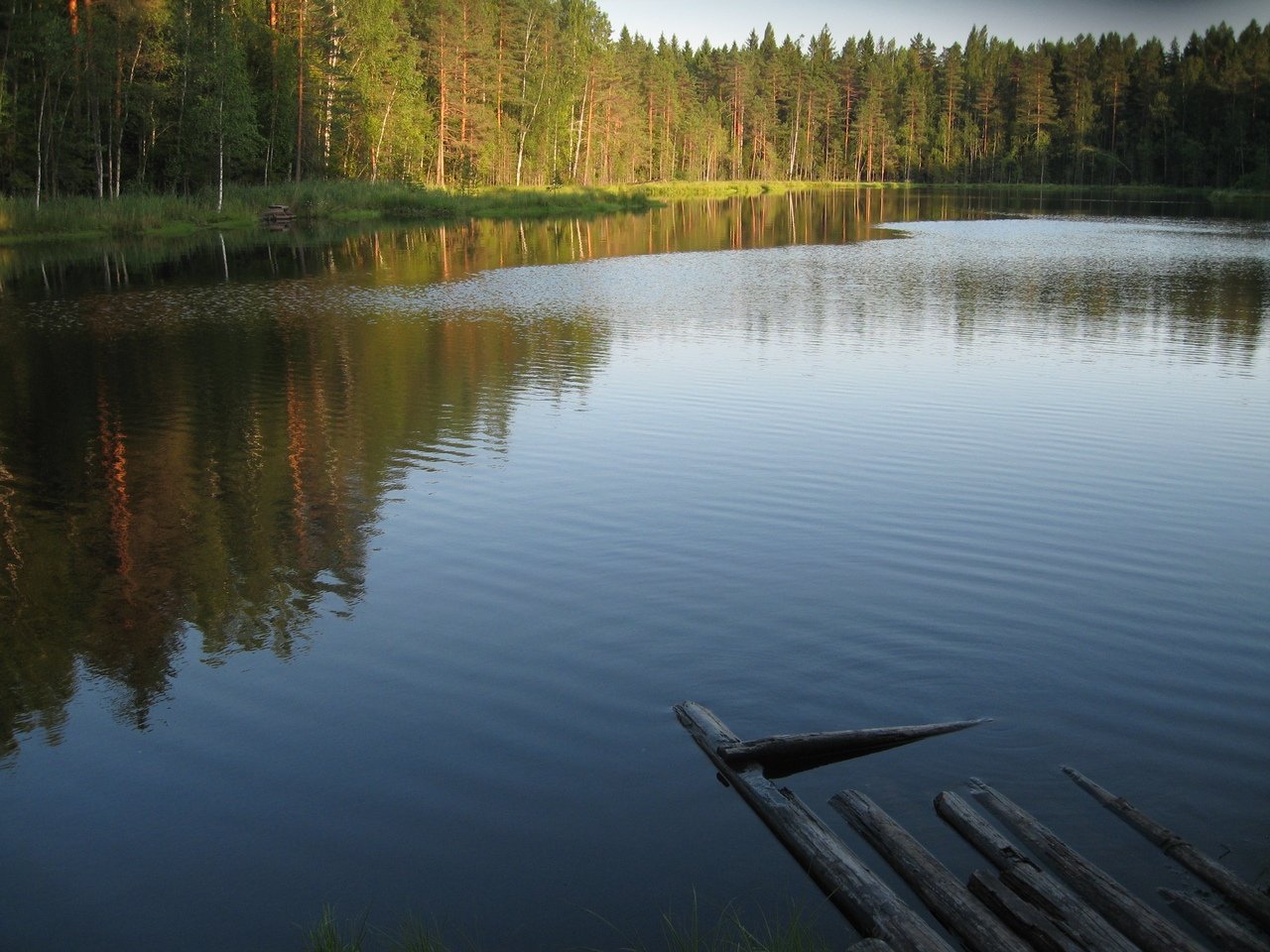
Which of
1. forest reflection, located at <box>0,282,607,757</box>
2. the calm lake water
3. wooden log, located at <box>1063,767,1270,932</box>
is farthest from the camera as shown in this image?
forest reflection, located at <box>0,282,607,757</box>

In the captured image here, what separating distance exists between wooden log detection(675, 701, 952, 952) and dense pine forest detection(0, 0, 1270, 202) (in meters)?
40.6

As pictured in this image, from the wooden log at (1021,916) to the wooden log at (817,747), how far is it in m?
1.36

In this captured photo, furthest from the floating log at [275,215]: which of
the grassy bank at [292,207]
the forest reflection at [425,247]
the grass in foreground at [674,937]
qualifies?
→ the grass in foreground at [674,937]

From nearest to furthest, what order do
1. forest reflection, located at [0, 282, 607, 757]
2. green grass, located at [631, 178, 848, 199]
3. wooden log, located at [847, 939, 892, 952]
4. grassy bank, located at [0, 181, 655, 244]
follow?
wooden log, located at [847, 939, 892, 952] < forest reflection, located at [0, 282, 607, 757] < grassy bank, located at [0, 181, 655, 244] < green grass, located at [631, 178, 848, 199]

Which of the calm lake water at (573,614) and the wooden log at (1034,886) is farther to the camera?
the calm lake water at (573,614)

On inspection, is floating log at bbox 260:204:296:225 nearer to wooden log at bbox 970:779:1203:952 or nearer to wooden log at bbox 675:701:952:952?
wooden log at bbox 675:701:952:952

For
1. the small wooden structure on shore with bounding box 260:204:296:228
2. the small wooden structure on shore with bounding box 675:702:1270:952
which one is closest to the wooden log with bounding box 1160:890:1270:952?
the small wooden structure on shore with bounding box 675:702:1270:952

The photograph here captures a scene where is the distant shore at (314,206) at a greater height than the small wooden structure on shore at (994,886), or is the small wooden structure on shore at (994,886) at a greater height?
the distant shore at (314,206)

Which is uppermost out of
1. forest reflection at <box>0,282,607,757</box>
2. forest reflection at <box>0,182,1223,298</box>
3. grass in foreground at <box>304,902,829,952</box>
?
forest reflection at <box>0,182,1223,298</box>

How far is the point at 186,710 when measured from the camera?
252 inches

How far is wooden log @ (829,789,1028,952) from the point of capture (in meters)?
3.84

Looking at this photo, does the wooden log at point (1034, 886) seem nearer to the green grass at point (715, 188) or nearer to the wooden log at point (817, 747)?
the wooden log at point (817, 747)

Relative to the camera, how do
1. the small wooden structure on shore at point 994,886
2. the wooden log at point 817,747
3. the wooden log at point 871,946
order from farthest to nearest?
the wooden log at point 817,747, the small wooden structure on shore at point 994,886, the wooden log at point 871,946

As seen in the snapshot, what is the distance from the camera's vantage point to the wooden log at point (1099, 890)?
367 cm
